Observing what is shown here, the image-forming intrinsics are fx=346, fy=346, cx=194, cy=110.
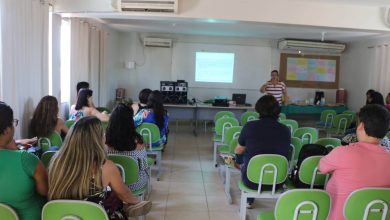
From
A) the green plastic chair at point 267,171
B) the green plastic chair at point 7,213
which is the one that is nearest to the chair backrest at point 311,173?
the green plastic chair at point 267,171

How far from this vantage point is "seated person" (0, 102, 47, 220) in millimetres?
1752

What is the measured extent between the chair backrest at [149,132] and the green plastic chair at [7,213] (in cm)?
268

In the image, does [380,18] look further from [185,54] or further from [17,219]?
[17,219]

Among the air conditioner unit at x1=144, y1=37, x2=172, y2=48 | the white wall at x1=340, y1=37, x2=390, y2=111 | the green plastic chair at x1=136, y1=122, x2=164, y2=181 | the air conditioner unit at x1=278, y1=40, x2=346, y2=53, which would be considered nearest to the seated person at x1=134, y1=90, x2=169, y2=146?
the green plastic chair at x1=136, y1=122, x2=164, y2=181

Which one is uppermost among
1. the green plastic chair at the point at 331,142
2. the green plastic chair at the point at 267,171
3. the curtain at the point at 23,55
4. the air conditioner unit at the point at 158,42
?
the air conditioner unit at the point at 158,42

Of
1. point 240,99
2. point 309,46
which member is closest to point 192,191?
point 240,99

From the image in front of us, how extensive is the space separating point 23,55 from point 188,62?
216 inches

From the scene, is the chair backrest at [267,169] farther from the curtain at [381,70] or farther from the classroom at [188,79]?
the curtain at [381,70]

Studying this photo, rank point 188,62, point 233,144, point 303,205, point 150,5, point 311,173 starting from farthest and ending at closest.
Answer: point 188,62 → point 150,5 → point 233,144 → point 311,173 → point 303,205

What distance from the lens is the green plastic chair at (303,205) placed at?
196cm

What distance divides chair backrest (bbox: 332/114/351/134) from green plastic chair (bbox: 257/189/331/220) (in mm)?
4729

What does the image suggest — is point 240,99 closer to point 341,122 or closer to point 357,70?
point 341,122

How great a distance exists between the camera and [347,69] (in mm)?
9305

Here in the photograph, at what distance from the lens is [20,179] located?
5.80 feet
